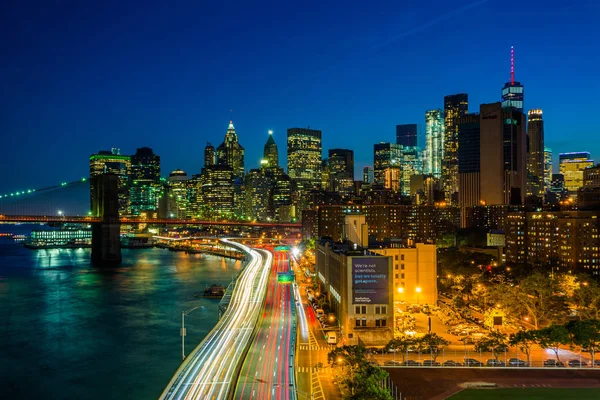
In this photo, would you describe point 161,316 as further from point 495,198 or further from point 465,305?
point 495,198

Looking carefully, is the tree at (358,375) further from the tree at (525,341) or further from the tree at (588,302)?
the tree at (588,302)

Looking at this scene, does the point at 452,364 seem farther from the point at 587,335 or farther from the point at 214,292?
the point at 214,292

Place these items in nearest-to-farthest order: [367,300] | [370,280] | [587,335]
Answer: [587,335] < [367,300] < [370,280]

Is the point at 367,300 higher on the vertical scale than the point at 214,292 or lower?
higher

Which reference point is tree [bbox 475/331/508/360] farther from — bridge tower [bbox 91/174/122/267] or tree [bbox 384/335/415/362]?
bridge tower [bbox 91/174/122/267]

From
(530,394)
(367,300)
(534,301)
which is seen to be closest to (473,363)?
(530,394)

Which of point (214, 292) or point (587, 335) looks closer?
point (587, 335)
